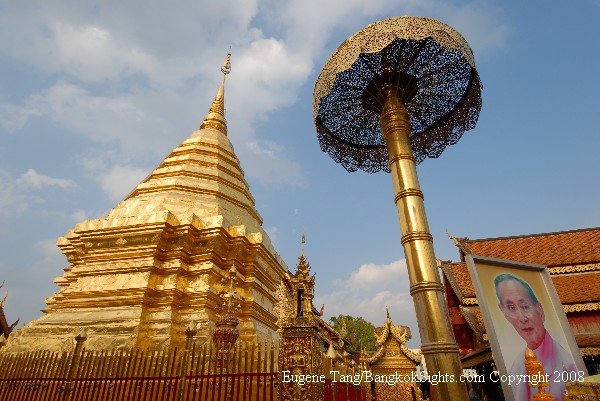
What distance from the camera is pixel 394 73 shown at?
6535 millimetres

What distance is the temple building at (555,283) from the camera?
11.6 metres

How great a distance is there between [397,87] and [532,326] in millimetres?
4863

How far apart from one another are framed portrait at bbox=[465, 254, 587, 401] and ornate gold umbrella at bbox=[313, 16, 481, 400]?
2051mm

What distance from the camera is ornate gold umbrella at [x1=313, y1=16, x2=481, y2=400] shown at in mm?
4617

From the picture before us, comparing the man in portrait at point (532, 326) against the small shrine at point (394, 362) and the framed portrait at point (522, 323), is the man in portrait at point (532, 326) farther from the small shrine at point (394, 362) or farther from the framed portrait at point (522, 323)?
the small shrine at point (394, 362)

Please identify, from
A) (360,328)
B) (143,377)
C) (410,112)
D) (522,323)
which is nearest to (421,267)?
(522,323)

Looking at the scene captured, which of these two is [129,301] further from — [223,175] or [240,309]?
[223,175]

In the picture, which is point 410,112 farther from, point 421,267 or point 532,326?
point 532,326

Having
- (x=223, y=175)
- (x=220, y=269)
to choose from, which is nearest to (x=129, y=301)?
(x=220, y=269)

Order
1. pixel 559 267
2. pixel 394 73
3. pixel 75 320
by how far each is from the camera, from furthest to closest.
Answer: pixel 559 267
pixel 75 320
pixel 394 73

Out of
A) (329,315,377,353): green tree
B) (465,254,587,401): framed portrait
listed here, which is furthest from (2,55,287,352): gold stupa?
(329,315,377,353): green tree

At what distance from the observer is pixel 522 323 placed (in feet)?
21.6

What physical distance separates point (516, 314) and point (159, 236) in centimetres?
787

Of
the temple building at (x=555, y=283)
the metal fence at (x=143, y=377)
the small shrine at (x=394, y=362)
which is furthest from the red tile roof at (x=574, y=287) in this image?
the metal fence at (x=143, y=377)
